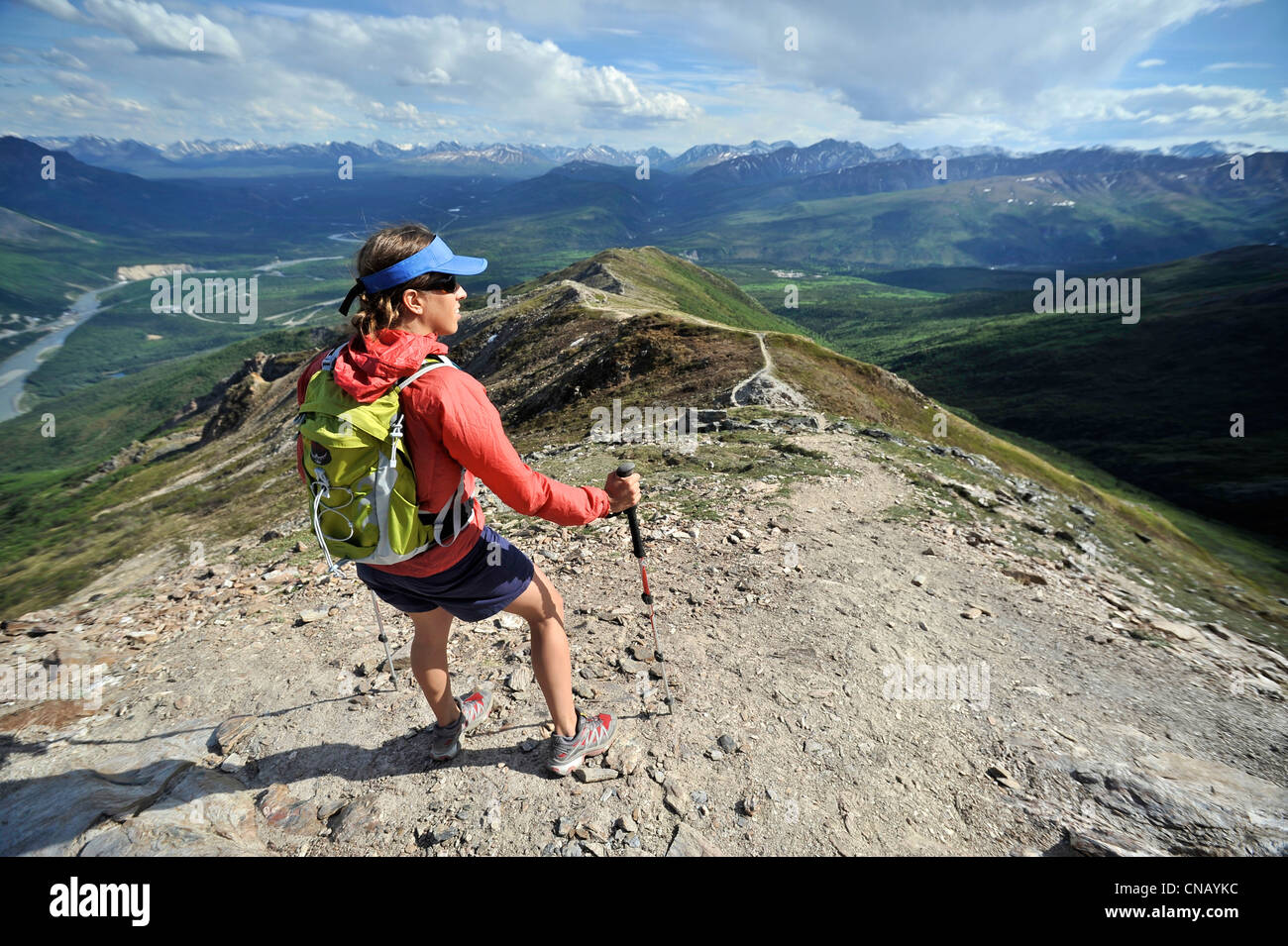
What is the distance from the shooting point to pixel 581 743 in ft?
18.2

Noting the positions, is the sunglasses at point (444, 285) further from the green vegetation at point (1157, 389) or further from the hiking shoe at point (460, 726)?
the green vegetation at point (1157, 389)

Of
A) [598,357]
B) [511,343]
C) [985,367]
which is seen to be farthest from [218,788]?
[985,367]

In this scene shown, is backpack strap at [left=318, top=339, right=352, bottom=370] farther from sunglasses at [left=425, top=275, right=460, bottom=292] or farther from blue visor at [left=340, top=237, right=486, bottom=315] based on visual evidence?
sunglasses at [left=425, top=275, right=460, bottom=292]

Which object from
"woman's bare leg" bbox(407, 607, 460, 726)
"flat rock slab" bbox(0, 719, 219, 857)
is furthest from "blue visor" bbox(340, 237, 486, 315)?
"flat rock slab" bbox(0, 719, 219, 857)

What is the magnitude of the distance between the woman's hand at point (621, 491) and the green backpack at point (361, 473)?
136cm

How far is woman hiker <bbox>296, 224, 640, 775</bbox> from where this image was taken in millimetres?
3746

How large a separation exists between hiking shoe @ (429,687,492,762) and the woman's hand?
2750 mm

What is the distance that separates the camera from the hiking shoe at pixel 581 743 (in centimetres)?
547

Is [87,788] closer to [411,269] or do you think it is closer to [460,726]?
[460,726]

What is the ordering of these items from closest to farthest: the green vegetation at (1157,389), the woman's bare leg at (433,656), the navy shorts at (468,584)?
the navy shorts at (468,584) < the woman's bare leg at (433,656) < the green vegetation at (1157,389)

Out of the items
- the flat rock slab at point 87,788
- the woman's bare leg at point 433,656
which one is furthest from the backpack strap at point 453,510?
the flat rock slab at point 87,788

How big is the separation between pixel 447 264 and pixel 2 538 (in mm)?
106959

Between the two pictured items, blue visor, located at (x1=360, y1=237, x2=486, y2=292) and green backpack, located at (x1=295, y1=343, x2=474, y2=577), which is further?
blue visor, located at (x1=360, y1=237, x2=486, y2=292)
